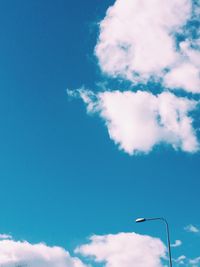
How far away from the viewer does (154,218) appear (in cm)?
4116

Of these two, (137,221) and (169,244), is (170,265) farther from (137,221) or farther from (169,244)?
(137,221)

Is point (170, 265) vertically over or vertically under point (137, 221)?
under

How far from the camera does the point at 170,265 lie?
37.3 metres

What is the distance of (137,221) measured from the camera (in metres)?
39.9

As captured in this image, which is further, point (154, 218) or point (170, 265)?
point (154, 218)

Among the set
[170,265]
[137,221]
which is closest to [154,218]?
[137,221]

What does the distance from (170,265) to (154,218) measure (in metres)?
4.93

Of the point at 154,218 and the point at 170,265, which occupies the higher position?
the point at 154,218

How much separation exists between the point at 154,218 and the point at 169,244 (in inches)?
114

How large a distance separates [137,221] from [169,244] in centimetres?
318

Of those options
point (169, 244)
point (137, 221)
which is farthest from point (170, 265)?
point (137, 221)

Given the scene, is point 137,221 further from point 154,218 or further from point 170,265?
point 170,265

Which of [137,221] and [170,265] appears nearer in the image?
[170,265]
